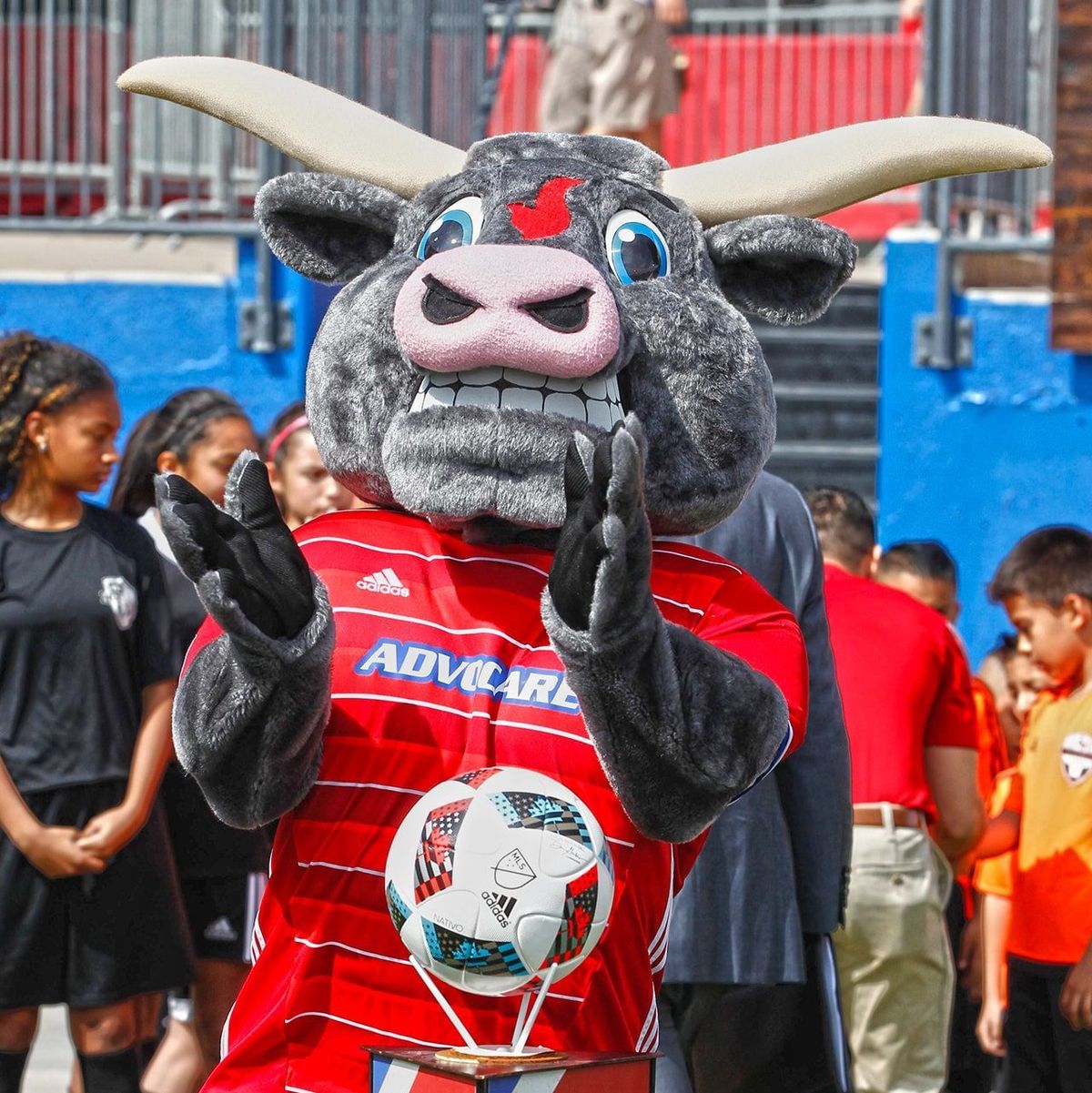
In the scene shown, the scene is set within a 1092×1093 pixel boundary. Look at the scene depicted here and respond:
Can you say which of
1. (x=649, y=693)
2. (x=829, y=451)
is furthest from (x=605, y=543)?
(x=829, y=451)

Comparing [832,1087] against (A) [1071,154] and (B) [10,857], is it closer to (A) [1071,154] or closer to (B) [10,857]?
(B) [10,857]

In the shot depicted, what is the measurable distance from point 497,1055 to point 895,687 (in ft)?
9.62

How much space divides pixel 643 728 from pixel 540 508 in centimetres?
36

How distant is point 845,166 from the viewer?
320cm

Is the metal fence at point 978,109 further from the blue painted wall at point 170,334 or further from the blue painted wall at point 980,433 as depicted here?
the blue painted wall at point 170,334

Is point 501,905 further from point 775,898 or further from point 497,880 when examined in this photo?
point 775,898

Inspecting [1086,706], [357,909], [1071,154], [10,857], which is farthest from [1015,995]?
[1071,154]

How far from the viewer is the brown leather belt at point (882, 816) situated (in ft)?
17.9

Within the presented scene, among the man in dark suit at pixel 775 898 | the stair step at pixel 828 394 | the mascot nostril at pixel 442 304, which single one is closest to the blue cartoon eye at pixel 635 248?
the mascot nostril at pixel 442 304

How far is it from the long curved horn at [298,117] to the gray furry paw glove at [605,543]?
88 centimetres

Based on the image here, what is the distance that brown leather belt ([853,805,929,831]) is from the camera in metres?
5.46

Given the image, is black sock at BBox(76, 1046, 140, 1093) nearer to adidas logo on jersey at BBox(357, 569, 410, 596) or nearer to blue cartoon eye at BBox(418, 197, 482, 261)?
adidas logo on jersey at BBox(357, 569, 410, 596)

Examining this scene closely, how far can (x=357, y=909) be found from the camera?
111 inches

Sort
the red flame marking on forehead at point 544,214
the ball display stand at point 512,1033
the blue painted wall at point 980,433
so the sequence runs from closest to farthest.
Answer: the ball display stand at point 512,1033 < the red flame marking on forehead at point 544,214 < the blue painted wall at point 980,433
